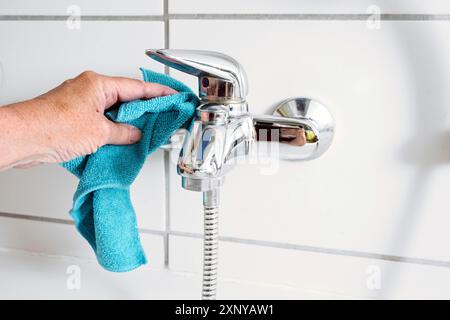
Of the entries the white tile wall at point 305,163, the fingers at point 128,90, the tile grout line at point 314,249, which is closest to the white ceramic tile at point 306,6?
the white tile wall at point 305,163

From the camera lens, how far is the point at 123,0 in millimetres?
489

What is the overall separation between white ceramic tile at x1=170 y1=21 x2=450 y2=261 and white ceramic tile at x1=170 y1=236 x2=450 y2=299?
0.7 inches

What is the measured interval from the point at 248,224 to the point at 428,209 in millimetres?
183

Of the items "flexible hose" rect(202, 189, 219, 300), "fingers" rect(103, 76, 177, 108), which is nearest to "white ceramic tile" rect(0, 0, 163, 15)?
"fingers" rect(103, 76, 177, 108)

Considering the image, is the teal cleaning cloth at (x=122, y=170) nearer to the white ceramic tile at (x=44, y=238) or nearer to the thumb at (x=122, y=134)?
the thumb at (x=122, y=134)

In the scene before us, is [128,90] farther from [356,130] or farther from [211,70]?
[356,130]

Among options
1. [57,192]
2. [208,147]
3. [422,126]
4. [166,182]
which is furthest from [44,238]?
[422,126]

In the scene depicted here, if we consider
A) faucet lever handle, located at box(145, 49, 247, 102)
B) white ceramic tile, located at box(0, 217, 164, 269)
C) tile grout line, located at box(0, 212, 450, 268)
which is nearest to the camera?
faucet lever handle, located at box(145, 49, 247, 102)

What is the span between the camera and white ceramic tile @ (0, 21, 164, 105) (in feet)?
1.62

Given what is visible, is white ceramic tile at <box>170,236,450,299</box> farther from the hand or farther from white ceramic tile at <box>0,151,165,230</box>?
the hand

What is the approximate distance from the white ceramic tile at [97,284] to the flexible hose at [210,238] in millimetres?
103

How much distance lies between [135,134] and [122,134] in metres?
0.01

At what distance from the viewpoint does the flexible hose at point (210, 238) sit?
1.36 ft

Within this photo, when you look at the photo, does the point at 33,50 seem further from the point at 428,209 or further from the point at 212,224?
the point at 428,209
